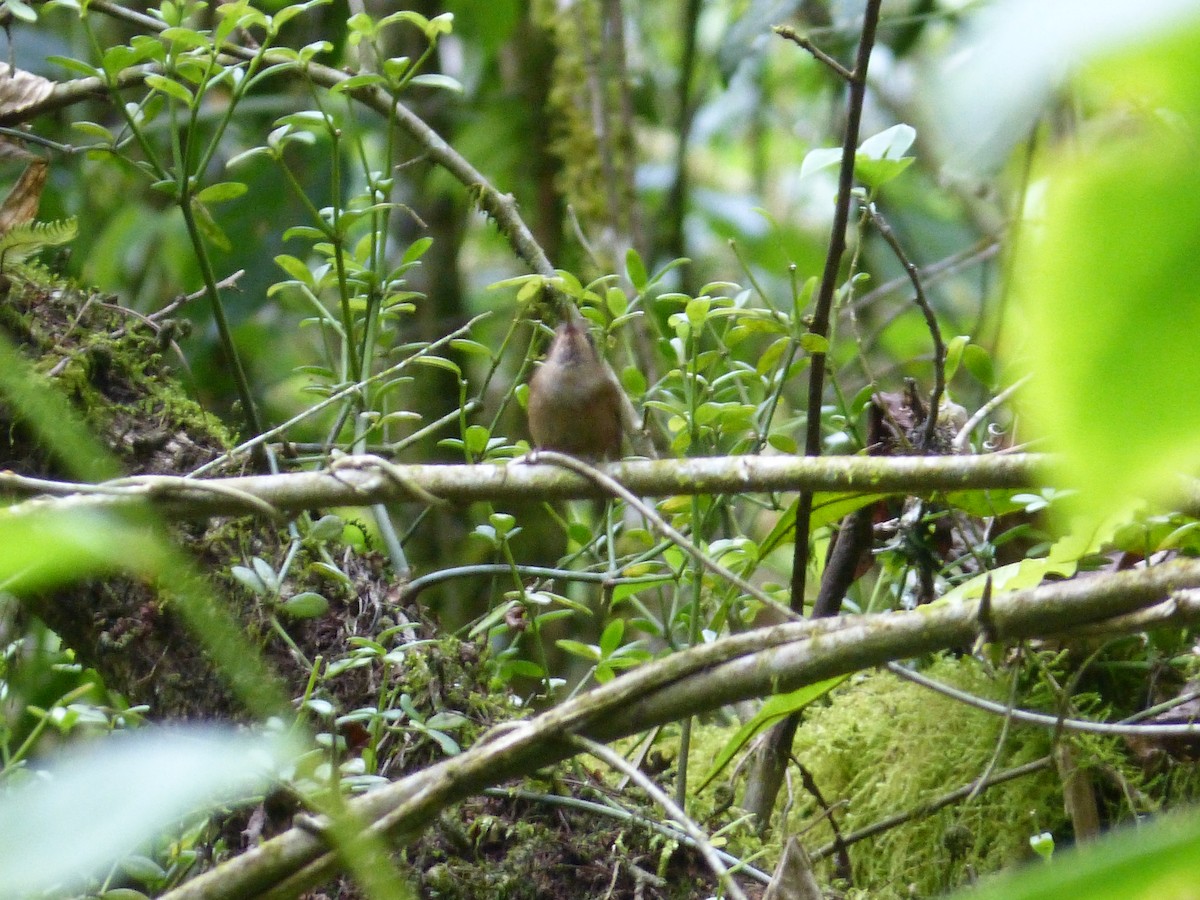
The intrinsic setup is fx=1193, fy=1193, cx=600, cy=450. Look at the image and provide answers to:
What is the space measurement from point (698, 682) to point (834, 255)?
0.49m

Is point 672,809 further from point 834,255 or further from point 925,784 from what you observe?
point 925,784

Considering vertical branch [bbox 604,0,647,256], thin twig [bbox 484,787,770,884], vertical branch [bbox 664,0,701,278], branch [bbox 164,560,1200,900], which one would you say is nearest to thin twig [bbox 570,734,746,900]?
branch [bbox 164,560,1200,900]

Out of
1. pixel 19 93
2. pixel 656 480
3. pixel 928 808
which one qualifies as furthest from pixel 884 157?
pixel 19 93

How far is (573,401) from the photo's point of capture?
1889 millimetres

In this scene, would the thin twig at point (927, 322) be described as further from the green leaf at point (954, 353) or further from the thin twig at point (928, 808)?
the thin twig at point (928, 808)

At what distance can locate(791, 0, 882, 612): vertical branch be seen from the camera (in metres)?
1.24

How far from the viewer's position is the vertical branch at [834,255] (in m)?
1.24

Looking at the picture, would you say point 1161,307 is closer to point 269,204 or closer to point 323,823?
point 323,823

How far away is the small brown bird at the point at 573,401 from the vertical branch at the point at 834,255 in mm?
501

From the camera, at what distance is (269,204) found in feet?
11.6

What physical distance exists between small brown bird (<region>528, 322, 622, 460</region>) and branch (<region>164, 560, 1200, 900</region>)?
0.86 meters

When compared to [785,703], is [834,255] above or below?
above

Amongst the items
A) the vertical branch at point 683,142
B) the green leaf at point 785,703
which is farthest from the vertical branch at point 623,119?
the green leaf at point 785,703

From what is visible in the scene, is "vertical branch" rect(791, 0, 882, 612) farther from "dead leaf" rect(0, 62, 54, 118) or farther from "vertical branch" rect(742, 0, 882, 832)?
"dead leaf" rect(0, 62, 54, 118)
